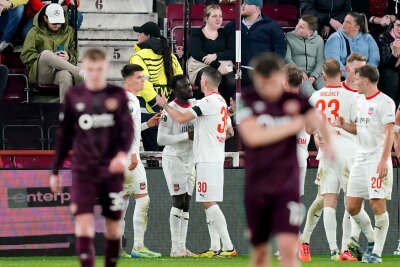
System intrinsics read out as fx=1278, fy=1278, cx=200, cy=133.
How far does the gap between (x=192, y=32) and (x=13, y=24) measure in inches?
105

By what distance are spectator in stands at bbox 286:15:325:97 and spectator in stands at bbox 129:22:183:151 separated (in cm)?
189

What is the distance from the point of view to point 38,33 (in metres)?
18.7

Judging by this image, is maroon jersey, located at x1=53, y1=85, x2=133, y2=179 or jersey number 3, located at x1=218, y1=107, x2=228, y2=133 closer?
maroon jersey, located at x1=53, y1=85, x2=133, y2=179

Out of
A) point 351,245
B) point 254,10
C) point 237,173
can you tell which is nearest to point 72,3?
point 254,10

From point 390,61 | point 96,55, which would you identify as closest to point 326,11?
point 390,61

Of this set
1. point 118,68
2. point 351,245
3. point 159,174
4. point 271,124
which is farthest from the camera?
point 118,68

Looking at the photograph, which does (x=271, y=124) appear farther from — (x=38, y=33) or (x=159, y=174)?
(x=38, y=33)

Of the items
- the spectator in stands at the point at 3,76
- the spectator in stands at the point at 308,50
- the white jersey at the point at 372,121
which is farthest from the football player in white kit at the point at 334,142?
the spectator in stands at the point at 3,76

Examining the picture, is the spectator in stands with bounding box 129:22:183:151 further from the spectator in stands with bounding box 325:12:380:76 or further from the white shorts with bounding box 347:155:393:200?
the white shorts with bounding box 347:155:393:200

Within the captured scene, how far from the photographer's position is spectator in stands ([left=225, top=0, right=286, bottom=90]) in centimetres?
1898

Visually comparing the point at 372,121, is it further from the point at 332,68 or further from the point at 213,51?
the point at 213,51

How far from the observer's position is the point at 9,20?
750 inches

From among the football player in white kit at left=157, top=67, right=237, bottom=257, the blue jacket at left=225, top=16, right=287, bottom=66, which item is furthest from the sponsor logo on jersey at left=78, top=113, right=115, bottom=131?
the blue jacket at left=225, top=16, right=287, bottom=66

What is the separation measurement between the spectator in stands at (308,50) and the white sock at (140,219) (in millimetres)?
3910
